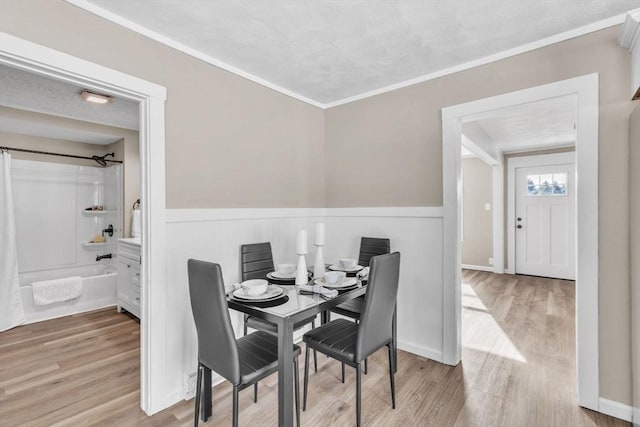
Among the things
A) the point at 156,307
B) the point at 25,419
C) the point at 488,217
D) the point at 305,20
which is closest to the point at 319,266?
the point at 156,307

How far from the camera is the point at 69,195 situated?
438cm

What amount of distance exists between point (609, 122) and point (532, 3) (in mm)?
858

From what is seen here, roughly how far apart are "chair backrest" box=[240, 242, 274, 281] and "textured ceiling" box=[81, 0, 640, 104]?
1.44 m

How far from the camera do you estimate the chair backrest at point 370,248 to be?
280 cm

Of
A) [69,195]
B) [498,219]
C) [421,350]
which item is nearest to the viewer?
[421,350]

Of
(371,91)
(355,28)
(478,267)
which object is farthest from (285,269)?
(478,267)

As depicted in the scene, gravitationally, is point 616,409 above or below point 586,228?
below

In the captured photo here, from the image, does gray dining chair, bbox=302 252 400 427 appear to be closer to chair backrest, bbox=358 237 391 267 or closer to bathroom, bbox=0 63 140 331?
chair backrest, bbox=358 237 391 267

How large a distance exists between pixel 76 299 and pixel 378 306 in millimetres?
3861

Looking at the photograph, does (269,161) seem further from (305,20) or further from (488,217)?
(488,217)

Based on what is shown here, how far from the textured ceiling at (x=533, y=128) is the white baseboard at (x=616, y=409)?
245cm

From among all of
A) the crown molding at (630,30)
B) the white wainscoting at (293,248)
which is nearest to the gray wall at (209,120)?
the white wainscoting at (293,248)

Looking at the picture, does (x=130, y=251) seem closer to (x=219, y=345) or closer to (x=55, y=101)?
(x=55, y=101)

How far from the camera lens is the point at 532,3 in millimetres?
1741
